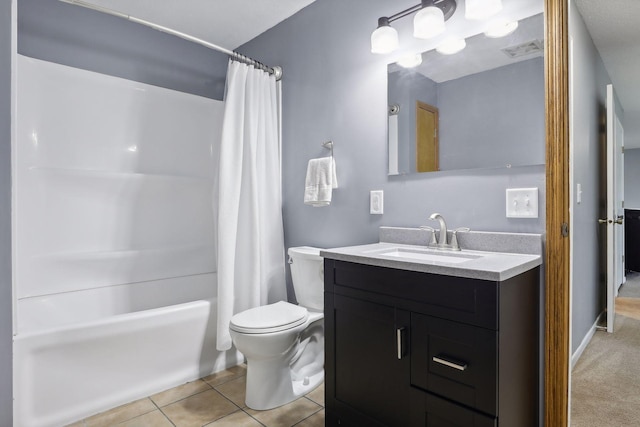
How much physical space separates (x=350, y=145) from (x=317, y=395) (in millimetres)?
1420

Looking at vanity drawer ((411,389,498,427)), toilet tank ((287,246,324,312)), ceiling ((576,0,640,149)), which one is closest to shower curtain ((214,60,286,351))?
toilet tank ((287,246,324,312))

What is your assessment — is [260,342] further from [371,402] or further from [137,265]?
[137,265]

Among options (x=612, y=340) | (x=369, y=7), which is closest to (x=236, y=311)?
(x=369, y=7)

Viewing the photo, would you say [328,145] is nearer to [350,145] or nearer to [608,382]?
[350,145]

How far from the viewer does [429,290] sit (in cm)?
119

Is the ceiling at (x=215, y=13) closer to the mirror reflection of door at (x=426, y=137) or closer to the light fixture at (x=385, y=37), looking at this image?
the light fixture at (x=385, y=37)

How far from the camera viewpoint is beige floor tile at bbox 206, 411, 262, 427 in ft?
5.45

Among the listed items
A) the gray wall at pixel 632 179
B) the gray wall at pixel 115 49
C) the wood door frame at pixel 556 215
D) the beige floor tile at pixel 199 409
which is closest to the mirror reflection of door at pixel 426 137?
the wood door frame at pixel 556 215

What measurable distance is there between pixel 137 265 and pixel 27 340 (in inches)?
40.7

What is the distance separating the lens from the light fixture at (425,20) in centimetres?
162

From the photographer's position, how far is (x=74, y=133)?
233 centimetres

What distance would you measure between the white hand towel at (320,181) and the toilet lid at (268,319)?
25.4 inches

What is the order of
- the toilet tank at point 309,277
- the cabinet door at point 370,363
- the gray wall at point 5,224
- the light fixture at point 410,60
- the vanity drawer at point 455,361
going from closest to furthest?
the vanity drawer at point 455,361
the cabinet door at point 370,363
the gray wall at point 5,224
the light fixture at point 410,60
the toilet tank at point 309,277

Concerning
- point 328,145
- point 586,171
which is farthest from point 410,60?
point 586,171
